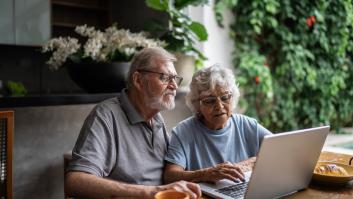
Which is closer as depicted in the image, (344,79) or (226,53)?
(226,53)

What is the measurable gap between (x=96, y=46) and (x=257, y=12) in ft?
5.67

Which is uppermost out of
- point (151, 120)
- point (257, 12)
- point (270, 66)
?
point (257, 12)

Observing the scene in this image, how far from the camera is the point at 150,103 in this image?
1.44 meters

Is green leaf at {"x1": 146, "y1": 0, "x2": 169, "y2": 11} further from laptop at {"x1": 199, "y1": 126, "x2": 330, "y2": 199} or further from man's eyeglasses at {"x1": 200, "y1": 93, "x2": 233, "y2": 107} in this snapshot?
laptop at {"x1": 199, "y1": 126, "x2": 330, "y2": 199}

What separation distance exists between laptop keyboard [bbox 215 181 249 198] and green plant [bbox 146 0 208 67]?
54.2 inches

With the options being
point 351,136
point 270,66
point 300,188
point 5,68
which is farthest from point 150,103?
point 351,136

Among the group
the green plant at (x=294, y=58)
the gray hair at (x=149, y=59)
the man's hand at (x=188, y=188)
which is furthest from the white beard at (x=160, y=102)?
the green plant at (x=294, y=58)

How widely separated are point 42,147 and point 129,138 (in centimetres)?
101

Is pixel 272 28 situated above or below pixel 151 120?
above

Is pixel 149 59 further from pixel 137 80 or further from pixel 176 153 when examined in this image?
pixel 176 153

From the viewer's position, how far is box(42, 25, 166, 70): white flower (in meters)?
1.89

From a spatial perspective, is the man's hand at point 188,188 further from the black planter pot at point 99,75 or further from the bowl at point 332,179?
the black planter pot at point 99,75

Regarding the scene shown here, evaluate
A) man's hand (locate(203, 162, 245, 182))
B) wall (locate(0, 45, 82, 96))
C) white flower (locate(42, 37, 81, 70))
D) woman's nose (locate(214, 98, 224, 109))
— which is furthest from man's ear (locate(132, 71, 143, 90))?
wall (locate(0, 45, 82, 96))

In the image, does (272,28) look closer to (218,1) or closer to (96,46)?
(218,1)
